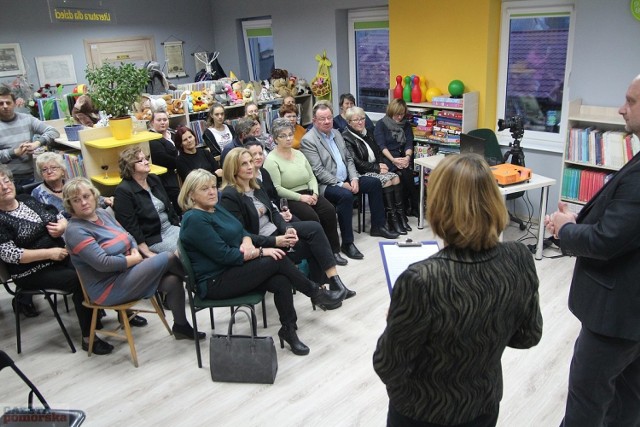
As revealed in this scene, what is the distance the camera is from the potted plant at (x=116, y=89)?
3.83 metres

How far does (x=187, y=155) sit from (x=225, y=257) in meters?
1.84

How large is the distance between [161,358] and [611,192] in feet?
8.70

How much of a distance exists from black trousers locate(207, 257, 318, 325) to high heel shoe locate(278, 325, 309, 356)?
45mm

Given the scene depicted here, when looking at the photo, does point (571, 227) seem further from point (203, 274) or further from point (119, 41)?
point (119, 41)

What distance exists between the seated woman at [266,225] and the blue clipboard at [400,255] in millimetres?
1437

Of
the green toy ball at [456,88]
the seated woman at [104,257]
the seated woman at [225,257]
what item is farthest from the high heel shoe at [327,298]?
the green toy ball at [456,88]

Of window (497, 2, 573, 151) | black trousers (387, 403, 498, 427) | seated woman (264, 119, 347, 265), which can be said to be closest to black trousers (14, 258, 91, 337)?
seated woman (264, 119, 347, 265)

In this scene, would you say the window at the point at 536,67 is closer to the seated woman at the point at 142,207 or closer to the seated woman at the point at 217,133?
the seated woman at the point at 217,133

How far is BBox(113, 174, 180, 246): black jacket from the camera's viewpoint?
3.54 m

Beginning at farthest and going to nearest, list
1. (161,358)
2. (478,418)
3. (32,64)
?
1. (32,64)
2. (161,358)
3. (478,418)

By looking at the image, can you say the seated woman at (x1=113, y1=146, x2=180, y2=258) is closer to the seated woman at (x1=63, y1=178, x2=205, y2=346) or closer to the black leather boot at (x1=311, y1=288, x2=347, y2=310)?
the seated woman at (x1=63, y1=178, x2=205, y2=346)

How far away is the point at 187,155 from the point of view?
15.0 feet

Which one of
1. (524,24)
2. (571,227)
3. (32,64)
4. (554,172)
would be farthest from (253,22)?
(571,227)

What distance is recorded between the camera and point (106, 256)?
3.00 metres
